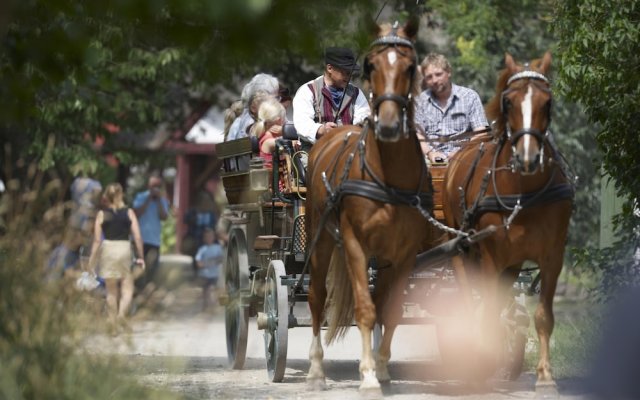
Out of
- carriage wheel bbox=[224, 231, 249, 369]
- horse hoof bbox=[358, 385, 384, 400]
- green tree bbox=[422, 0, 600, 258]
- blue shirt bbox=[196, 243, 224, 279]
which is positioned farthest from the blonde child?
blue shirt bbox=[196, 243, 224, 279]

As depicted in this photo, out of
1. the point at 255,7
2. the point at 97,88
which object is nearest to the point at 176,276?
the point at 255,7

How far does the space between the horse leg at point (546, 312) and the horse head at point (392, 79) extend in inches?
50.3

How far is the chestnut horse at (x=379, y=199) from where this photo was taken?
970 centimetres

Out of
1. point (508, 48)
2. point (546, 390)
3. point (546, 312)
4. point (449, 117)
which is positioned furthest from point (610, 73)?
point (508, 48)

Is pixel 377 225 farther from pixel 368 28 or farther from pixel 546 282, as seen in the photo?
pixel 368 28

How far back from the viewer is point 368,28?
22.2 ft

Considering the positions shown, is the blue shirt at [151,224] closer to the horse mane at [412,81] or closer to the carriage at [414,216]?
the carriage at [414,216]

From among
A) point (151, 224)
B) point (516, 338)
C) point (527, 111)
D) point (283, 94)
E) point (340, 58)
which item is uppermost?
point (151, 224)

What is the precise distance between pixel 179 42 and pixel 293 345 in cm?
931

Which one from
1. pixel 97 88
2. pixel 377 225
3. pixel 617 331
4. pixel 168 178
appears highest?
pixel 168 178

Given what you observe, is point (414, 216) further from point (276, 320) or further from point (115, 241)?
point (115, 241)

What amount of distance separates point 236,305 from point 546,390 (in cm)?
375

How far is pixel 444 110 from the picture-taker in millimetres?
11727

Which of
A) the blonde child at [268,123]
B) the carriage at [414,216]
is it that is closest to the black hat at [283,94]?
the blonde child at [268,123]
